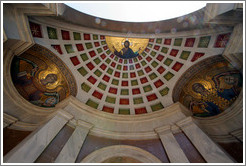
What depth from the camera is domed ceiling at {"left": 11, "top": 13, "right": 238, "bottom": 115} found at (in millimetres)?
9086

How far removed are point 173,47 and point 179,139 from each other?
722cm

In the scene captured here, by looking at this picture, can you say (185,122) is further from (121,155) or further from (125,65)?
(125,65)

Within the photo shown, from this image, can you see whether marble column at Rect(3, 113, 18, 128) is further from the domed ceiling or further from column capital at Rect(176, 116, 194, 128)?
column capital at Rect(176, 116, 194, 128)

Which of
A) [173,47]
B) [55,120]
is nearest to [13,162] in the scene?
[55,120]

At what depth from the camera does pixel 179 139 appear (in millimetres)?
7574

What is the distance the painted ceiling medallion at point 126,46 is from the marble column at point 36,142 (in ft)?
25.0

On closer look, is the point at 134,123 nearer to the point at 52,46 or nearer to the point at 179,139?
the point at 179,139

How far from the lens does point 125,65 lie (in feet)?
41.6

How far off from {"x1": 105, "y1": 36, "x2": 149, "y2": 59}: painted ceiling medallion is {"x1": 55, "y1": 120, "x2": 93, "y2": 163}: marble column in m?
7.52

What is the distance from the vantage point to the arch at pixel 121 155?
701 centimetres

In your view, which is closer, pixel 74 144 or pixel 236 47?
pixel 236 47

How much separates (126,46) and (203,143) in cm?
1002

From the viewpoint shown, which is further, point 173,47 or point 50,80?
point 173,47

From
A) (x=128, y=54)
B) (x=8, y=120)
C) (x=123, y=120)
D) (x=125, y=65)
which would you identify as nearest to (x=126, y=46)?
(x=128, y=54)
